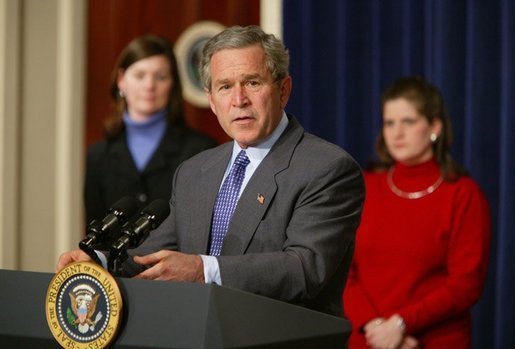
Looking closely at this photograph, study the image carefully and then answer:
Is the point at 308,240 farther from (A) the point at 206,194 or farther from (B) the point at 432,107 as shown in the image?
(B) the point at 432,107

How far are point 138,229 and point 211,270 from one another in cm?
19

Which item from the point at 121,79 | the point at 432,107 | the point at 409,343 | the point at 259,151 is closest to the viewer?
the point at 259,151

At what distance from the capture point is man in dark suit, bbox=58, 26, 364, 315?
2143 mm

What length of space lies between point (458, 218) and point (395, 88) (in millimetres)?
578

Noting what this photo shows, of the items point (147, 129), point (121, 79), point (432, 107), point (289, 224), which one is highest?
point (121, 79)

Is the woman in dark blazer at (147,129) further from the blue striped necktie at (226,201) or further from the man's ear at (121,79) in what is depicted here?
the blue striped necktie at (226,201)

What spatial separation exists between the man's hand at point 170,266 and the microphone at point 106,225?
0.39 ft

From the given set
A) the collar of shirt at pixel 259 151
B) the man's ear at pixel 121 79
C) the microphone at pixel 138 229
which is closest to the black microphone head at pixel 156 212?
the microphone at pixel 138 229

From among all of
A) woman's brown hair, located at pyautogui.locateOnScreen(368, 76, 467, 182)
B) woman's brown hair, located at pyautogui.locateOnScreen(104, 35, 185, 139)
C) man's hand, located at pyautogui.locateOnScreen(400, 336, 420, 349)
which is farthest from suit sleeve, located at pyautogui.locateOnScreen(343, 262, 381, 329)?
woman's brown hair, located at pyautogui.locateOnScreen(104, 35, 185, 139)

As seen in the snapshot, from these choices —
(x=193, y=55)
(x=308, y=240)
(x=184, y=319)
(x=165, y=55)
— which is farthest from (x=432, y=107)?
(x=184, y=319)

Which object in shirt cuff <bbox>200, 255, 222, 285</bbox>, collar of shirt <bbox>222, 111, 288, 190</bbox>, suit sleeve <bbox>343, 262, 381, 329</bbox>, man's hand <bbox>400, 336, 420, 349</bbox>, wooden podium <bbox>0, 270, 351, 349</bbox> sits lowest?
man's hand <bbox>400, 336, 420, 349</bbox>

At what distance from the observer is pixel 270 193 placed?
2271mm

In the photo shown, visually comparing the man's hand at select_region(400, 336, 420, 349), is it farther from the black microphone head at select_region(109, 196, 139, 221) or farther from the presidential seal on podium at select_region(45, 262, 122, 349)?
the presidential seal on podium at select_region(45, 262, 122, 349)

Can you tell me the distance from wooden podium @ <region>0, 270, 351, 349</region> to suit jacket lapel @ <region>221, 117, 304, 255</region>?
0.37m
